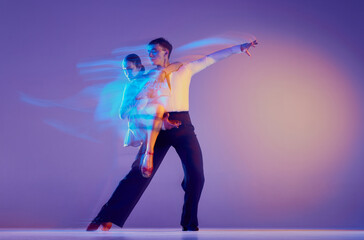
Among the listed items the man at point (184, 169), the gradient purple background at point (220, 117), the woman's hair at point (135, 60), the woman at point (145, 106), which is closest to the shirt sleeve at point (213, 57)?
the man at point (184, 169)

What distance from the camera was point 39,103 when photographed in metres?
3.66

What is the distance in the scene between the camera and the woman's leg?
300cm

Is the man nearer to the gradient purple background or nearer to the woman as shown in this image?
the woman

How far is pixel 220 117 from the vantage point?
3.66 m

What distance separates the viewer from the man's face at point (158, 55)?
325 centimetres

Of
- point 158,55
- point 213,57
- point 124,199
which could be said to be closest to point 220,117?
point 213,57

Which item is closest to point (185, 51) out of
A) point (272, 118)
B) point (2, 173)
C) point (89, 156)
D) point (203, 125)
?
point (203, 125)

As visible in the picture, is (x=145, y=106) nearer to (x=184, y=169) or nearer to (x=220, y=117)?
(x=184, y=169)

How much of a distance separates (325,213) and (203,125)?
1.20 metres

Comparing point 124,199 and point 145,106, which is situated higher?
point 145,106

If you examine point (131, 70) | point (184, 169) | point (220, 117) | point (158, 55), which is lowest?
point (184, 169)

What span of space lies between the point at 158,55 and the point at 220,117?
779mm

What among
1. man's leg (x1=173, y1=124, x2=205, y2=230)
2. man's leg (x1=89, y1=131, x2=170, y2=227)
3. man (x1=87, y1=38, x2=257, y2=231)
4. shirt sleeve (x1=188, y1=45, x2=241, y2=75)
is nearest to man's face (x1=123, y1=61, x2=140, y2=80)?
man (x1=87, y1=38, x2=257, y2=231)

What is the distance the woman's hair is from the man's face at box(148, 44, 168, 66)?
9 cm
